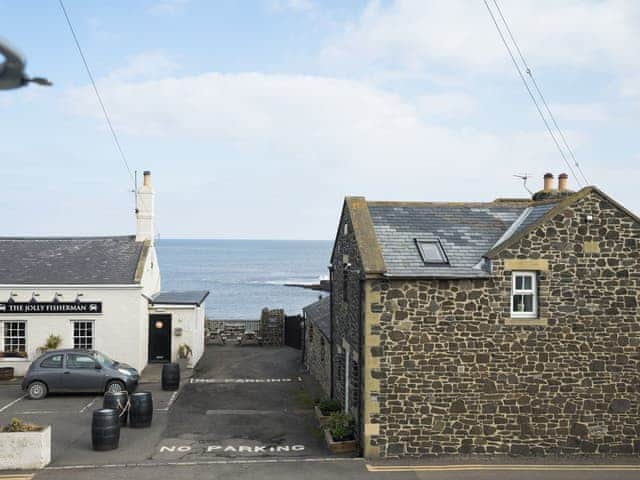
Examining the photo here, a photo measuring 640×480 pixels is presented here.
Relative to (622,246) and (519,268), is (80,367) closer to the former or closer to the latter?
(519,268)

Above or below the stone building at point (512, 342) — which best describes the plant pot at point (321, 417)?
below

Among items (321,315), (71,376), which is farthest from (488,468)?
(71,376)

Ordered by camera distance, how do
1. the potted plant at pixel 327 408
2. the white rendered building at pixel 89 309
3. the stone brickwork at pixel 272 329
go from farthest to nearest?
the stone brickwork at pixel 272 329, the white rendered building at pixel 89 309, the potted plant at pixel 327 408

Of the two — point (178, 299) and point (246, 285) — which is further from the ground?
point (178, 299)

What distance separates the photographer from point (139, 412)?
17109 millimetres

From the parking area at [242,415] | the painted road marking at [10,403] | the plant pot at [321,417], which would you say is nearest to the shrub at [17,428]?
the parking area at [242,415]

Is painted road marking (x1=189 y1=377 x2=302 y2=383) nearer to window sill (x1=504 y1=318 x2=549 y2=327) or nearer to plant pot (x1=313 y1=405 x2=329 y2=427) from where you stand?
plant pot (x1=313 y1=405 x2=329 y2=427)

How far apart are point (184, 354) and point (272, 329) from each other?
8.83 meters

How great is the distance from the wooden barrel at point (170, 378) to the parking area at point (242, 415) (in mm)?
511

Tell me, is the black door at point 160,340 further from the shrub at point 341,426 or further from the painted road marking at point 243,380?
the shrub at point 341,426

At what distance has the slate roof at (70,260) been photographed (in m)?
24.5

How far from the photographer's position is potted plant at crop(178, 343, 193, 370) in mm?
→ 26125

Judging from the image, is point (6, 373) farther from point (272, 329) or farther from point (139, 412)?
point (272, 329)

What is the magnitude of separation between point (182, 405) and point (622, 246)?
44.9 feet
